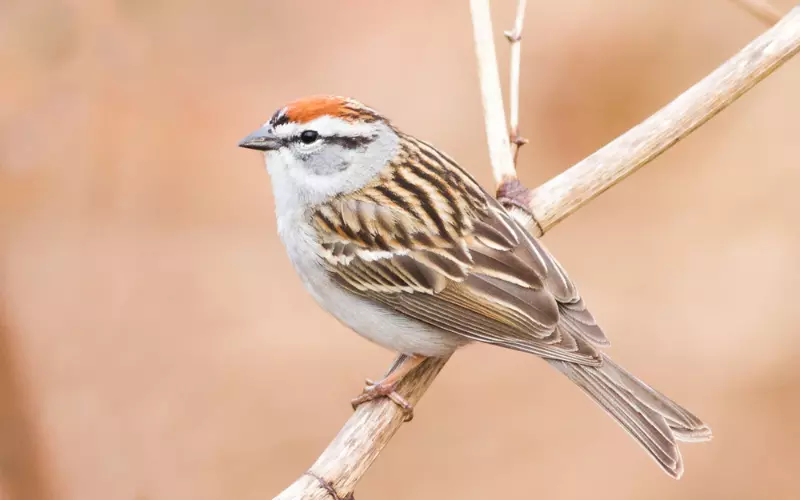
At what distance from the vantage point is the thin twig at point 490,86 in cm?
412

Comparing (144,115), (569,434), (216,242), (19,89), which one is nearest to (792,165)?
(569,434)

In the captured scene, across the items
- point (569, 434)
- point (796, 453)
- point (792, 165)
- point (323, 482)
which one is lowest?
point (796, 453)

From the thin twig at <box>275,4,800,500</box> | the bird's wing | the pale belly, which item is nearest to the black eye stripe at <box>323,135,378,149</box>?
the bird's wing

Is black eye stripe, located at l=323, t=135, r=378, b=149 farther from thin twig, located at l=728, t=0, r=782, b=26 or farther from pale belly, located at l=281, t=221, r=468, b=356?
thin twig, located at l=728, t=0, r=782, b=26

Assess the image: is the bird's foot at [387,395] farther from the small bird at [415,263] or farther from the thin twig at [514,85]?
the thin twig at [514,85]

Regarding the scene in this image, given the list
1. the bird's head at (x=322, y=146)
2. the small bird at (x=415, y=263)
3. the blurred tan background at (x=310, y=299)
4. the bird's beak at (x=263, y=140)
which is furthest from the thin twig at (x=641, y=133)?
the blurred tan background at (x=310, y=299)

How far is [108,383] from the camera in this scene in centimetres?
546

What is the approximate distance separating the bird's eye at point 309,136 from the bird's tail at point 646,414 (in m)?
1.29

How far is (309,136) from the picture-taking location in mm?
3930

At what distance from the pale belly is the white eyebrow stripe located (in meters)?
0.39

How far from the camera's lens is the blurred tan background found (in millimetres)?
5445

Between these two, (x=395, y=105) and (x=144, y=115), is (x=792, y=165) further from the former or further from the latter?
(x=144, y=115)

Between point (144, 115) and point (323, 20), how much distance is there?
132 centimetres

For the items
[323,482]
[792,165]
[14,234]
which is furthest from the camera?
[792,165]
